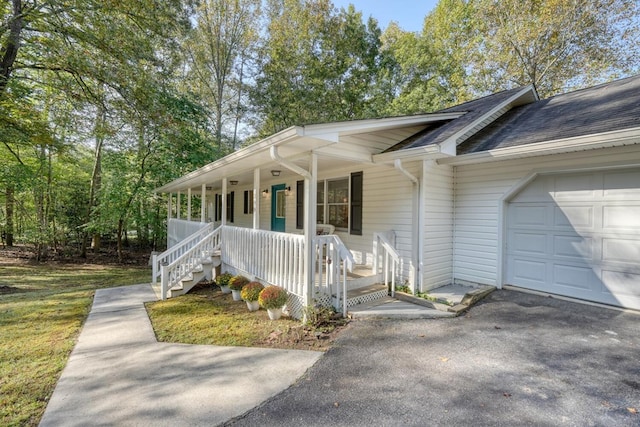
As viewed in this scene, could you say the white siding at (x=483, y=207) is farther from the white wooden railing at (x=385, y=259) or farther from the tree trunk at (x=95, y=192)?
the tree trunk at (x=95, y=192)

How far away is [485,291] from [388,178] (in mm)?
2685

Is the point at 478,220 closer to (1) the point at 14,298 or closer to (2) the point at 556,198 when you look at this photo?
(2) the point at 556,198

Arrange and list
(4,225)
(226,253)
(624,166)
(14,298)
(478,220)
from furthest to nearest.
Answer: (4,225) < (226,253) < (14,298) < (478,220) < (624,166)

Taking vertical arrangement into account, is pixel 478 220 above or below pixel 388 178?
below

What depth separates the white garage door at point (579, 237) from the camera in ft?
13.9

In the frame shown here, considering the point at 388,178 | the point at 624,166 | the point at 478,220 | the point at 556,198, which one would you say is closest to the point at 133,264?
the point at 388,178

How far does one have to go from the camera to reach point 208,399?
2.71 m

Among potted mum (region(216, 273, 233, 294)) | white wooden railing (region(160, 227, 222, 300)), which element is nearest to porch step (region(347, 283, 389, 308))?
potted mum (region(216, 273, 233, 294))

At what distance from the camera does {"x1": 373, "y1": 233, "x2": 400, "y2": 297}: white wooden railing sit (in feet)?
17.4

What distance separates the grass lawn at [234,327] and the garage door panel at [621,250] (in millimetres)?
4045

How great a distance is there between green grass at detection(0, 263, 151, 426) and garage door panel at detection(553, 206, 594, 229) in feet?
22.6

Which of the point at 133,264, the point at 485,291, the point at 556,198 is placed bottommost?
the point at 133,264

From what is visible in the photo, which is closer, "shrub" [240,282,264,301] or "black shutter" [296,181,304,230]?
"shrub" [240,282,264,301]

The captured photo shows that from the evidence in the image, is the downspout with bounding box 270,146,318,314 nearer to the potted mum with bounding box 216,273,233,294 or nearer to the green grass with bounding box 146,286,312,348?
the green grass with bounding box 146,286,312,348
